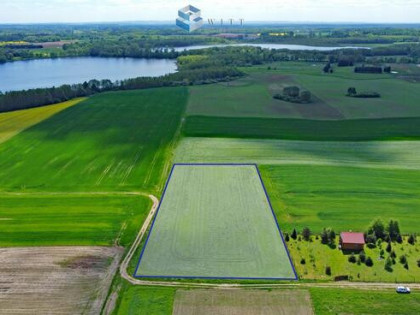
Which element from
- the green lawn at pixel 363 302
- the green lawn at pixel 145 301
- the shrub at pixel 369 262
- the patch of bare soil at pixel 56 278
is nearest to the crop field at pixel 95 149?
the patch of bare soil at pixel 56 278

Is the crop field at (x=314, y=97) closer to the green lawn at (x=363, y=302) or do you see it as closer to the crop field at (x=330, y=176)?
the crop field at (x=330, y=176)

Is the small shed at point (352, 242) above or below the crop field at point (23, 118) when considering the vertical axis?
below

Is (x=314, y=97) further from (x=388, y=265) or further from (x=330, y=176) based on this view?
(x=388, y=265)

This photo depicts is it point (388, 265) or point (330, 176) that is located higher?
point (330, 176)

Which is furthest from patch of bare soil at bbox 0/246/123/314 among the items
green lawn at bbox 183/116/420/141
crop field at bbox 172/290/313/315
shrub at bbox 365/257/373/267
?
green lawn at bbox 183/116/420/141

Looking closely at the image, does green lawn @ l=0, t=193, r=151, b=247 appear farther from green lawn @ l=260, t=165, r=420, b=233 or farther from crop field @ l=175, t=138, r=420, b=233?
green lawn @ l=260, t=165, r=420, b=233

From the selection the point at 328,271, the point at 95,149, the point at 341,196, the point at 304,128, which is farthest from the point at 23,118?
the point at 328,271
